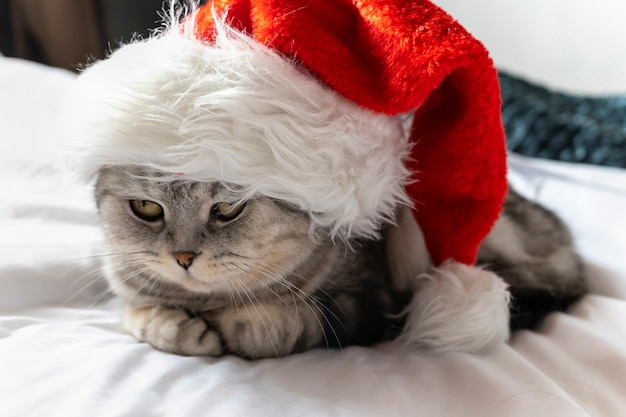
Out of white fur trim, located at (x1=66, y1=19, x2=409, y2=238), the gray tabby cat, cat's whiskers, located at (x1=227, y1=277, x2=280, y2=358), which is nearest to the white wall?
the gray tabby cat

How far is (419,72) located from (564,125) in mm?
1069


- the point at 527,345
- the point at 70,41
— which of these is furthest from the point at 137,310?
the point at 70,41

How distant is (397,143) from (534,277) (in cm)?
37

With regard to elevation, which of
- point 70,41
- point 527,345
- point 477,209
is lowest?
point 527,345

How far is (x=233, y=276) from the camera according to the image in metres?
0.75

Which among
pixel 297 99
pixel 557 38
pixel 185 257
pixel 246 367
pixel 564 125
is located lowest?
pixel 246 367

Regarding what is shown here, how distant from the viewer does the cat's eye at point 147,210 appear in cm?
74

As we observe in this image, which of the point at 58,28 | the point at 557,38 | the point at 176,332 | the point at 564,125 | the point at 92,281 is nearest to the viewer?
the point at 176,332

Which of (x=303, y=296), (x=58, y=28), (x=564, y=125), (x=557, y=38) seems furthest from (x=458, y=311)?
(x=58, y=28)

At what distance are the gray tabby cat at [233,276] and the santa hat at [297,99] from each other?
42mm

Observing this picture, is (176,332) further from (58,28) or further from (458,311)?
(58,28)

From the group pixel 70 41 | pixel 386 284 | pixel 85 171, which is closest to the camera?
pixel 85 171

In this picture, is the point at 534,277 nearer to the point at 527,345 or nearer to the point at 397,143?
the point at 527,345

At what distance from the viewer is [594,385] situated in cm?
70
